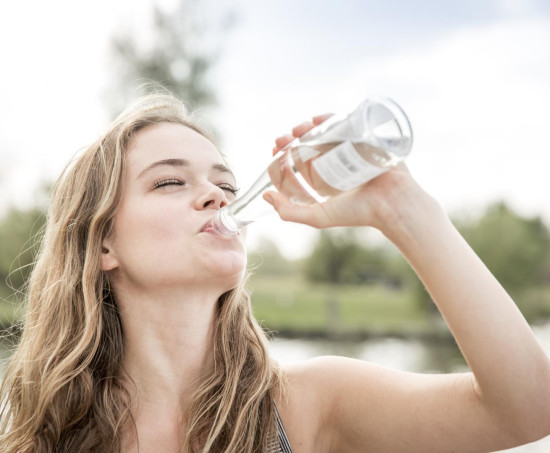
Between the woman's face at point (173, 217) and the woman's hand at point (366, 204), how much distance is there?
299mm

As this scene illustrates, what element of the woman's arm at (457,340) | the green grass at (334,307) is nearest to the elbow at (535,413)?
the woman's arm at (457,340)

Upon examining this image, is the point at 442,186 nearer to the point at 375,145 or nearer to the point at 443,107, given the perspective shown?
the point at 443,107

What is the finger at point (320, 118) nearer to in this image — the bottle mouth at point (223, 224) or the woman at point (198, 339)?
the woman at point (198, 339)

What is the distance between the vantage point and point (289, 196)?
141 centimetres

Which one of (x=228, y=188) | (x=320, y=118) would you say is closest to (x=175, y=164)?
(x=228, y=188)

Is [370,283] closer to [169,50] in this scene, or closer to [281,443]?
[169,50]

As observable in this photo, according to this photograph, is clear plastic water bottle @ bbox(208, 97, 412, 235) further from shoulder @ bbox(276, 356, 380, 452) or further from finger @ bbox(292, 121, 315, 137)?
shoulder @ bbox(276, 356, 380, 452)

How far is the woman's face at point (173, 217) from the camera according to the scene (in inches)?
61.4

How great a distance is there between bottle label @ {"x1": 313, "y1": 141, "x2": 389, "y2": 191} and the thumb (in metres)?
0.09

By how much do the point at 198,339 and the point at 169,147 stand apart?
0.58 metres

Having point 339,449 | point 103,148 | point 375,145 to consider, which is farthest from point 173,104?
point 339,449

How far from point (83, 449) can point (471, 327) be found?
45.0 inches

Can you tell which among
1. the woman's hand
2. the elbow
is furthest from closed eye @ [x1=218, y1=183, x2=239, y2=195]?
the elbow

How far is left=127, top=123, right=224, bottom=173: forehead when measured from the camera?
5.65 feet
